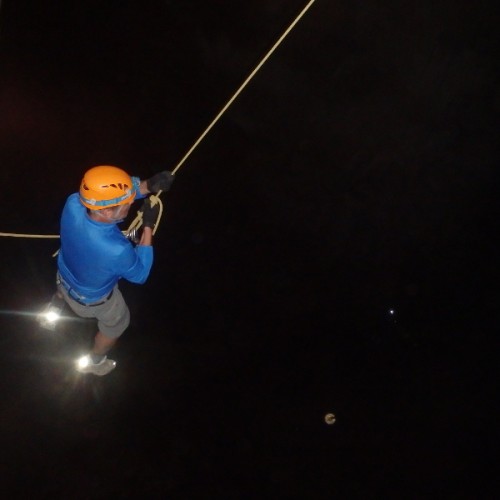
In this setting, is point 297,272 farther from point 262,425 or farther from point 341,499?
point 341,499

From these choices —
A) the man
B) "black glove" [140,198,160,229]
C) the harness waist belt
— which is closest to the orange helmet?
the man

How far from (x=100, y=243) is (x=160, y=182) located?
739mm

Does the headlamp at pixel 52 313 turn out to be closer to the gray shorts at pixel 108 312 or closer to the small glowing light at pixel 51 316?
the small glowing light at pixel 51 316

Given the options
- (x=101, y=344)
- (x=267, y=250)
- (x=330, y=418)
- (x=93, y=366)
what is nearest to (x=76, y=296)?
(x=101, y=344)

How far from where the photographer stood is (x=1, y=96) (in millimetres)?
4594

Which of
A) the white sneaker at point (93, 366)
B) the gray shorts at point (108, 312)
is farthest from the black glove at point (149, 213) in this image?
the white sneaker at point (93, 366)

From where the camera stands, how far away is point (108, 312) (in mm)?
3148

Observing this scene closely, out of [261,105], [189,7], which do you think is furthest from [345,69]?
[189,7]

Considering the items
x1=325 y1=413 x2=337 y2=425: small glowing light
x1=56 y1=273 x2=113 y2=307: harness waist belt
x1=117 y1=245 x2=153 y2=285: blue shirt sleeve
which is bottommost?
x1=325 y1=413 x2=337 y2=425: small glowing light

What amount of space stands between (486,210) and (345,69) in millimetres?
2073

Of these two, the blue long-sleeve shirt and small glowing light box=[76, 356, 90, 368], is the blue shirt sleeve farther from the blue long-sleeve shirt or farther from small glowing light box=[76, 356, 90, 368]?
small glowing light box=[76, 356, 90, 368]

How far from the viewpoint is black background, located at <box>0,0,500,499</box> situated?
3562 millimetres

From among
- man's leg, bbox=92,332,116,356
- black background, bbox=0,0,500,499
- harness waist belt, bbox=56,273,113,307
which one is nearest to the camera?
harness waist belt, bbox=56,273,113,307

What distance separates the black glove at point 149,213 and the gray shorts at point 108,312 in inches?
18.4
